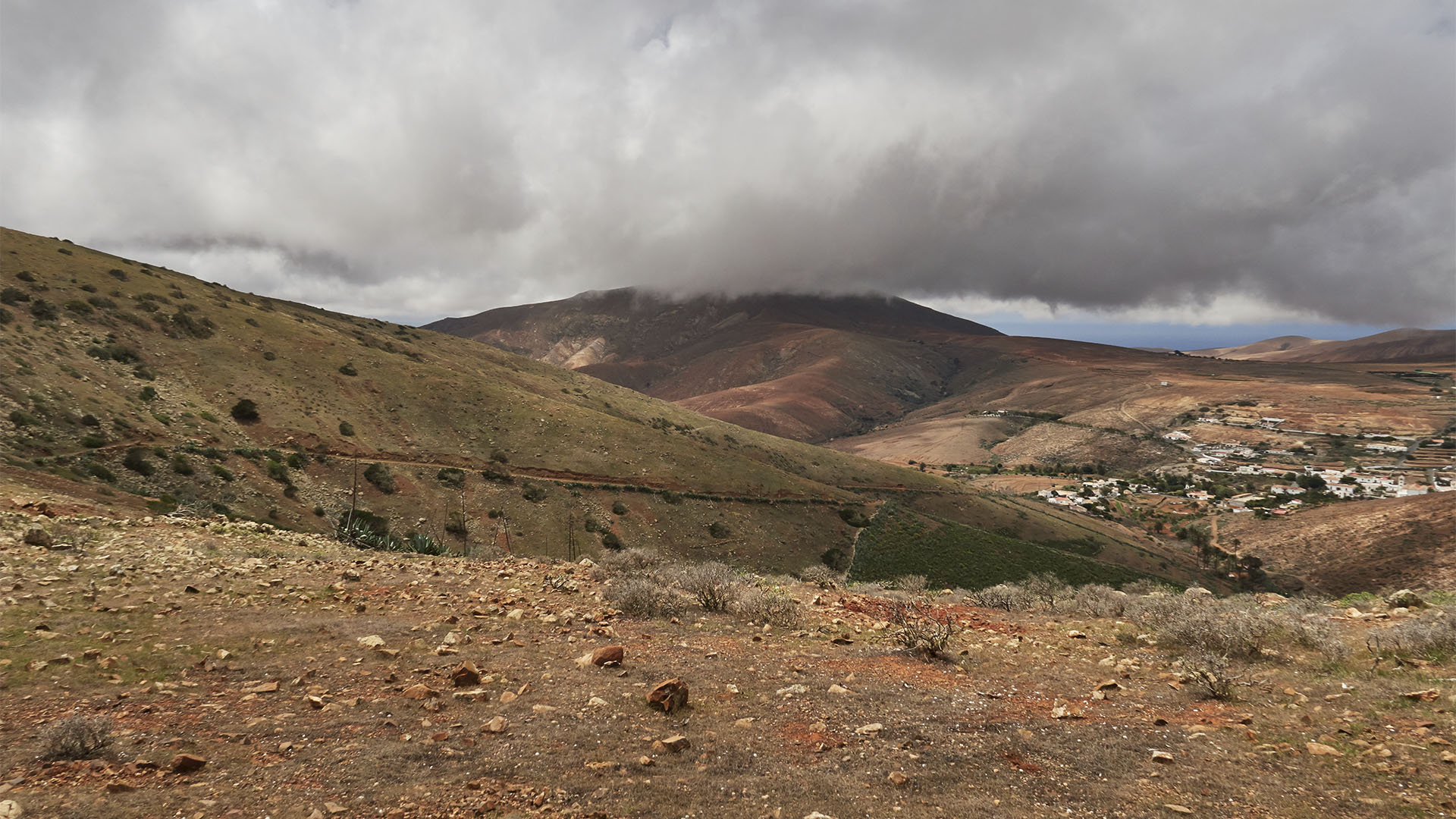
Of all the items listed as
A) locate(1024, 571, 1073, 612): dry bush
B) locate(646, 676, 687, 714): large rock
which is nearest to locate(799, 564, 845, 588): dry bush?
locate(1024, 571, 1073, 612): dry bush

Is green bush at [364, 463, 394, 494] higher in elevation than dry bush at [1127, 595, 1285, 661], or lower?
lower

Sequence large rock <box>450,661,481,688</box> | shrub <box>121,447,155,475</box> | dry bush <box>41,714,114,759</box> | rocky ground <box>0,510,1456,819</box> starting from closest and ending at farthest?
dry bush <box>41,714,114,759</box>
rocky ground <box>0,510,1456,819</box>
large rock <box>450,661,481,688</box>
shrub <box>121,447,155,475</box>

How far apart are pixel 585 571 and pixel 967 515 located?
74.1m

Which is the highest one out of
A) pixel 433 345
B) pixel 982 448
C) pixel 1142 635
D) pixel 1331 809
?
pixel 433 345

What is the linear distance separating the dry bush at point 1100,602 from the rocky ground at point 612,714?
100 inches

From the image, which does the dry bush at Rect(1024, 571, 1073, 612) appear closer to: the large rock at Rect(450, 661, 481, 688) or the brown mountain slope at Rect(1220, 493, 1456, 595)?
Answer: the large rock at Rect(450, 661, 481, 688)

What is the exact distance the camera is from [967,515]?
80.8 meters

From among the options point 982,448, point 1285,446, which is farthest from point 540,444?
point 1285,446

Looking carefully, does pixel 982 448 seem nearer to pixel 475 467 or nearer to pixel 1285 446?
pixel 1285 446

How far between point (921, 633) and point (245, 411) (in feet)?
160

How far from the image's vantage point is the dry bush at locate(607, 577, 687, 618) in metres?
12.9

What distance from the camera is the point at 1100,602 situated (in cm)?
1548

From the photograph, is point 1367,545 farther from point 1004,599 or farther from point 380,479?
point 380,479

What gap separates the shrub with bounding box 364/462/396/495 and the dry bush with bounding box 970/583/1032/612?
38.4 metres
